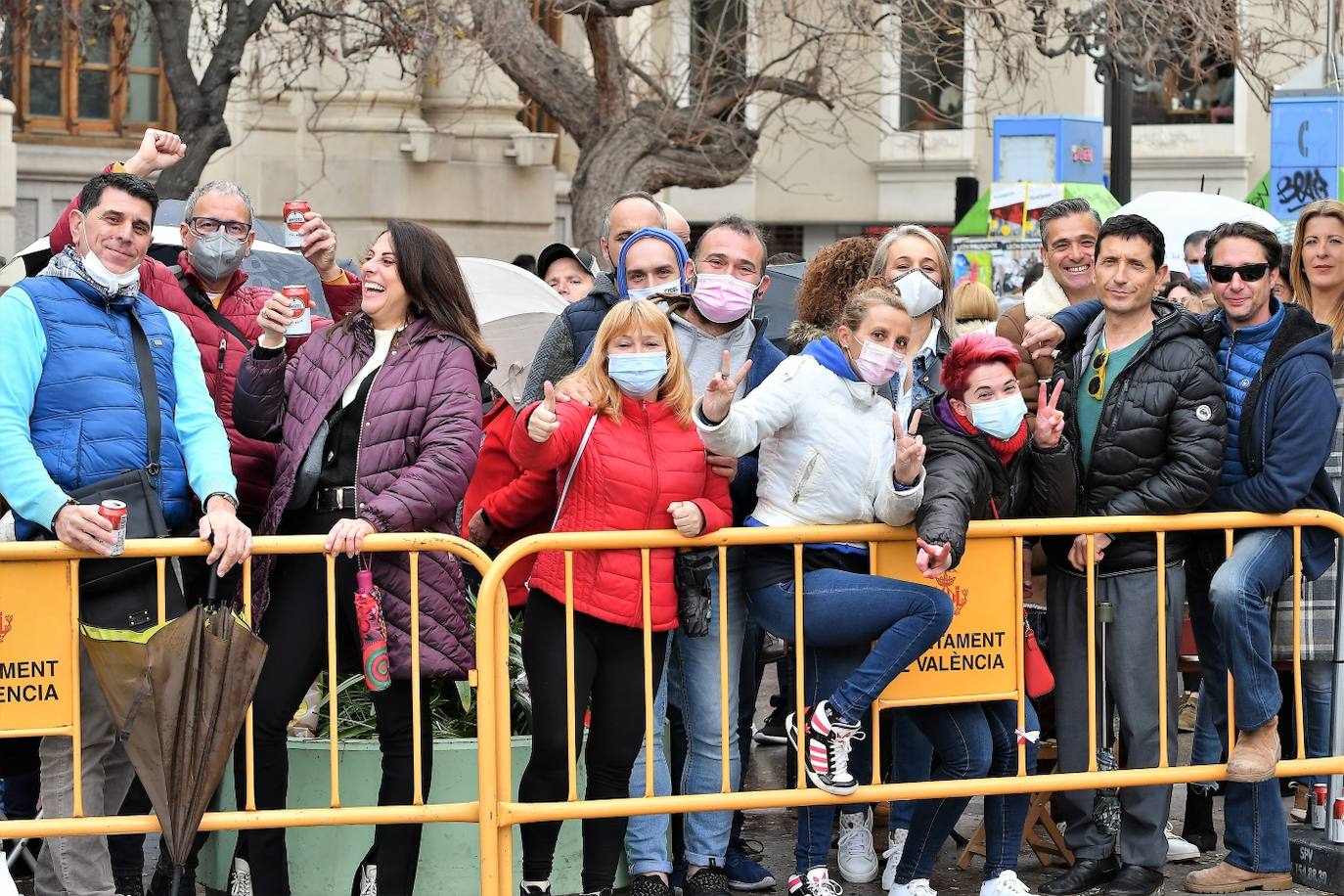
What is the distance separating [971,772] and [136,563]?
252 cm

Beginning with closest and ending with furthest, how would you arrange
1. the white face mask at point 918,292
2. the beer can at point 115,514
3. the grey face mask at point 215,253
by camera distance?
the beer can at point 115,514 < the white face mask at point 918,292 < the grey face mask at point 215,253

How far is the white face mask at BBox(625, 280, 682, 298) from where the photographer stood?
581 centimetres

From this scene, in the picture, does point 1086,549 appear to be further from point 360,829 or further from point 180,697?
point 180,697

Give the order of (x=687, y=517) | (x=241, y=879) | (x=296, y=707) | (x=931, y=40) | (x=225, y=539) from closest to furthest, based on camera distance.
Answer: (x=225, y=539) < (x=687, y=517) < (x=296, y=707) < (x=241, y=879) < (x=931, y=40)

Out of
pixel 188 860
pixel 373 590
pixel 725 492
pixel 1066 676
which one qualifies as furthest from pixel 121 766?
pixel 1066 676

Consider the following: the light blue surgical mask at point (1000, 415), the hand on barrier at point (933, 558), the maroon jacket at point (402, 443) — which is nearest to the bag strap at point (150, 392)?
the maroon jacket at point (402, 443)

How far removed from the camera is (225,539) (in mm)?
5113

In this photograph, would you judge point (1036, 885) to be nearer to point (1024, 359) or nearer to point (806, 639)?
point (806, 639)

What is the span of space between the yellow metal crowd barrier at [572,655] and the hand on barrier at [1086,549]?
89 millimetres

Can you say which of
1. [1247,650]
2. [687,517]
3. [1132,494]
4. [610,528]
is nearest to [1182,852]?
[1247,650]

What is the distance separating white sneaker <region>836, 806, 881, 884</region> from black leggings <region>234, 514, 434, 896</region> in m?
1.49

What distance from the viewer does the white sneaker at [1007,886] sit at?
18.8 ft

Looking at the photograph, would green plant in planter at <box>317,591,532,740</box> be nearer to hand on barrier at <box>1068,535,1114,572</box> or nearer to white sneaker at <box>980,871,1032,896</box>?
white sneaker at <box>980,871,1032,896</box>

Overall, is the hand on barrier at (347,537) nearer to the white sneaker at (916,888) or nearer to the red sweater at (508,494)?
the red sweater at (508,494)
